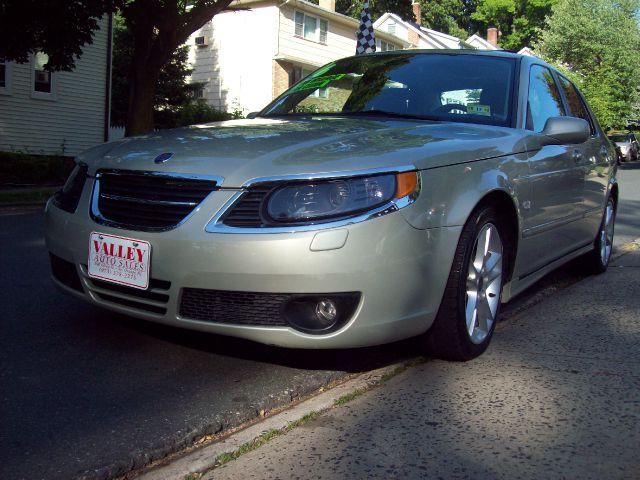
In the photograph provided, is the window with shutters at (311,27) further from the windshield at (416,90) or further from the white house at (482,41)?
the windshield at (416,90)

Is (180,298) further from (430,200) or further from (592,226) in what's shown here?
(592,226)

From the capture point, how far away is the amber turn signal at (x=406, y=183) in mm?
2979

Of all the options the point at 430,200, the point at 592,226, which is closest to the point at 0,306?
the point at 430,200

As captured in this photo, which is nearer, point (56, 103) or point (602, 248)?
point (602, 248)

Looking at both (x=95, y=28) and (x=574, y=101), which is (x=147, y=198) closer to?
(x=574, y=101)

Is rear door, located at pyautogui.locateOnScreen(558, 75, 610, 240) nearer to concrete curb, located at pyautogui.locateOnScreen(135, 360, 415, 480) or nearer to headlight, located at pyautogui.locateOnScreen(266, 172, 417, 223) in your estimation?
concrete curb, located at pyautogui.locateOnScreen(135, 360, 415, 480)

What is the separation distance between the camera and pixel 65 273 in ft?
11.3

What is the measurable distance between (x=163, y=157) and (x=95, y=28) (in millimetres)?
10903

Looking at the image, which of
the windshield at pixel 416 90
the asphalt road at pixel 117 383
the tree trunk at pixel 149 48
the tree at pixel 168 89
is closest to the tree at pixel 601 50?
the tree at pixel 168 89

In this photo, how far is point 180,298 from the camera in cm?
299

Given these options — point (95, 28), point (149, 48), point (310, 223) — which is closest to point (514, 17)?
point (149, 48)

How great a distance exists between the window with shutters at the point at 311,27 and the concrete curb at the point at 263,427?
94.8ft

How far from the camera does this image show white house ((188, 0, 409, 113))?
98.0 feet

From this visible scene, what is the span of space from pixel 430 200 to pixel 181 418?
133cm
